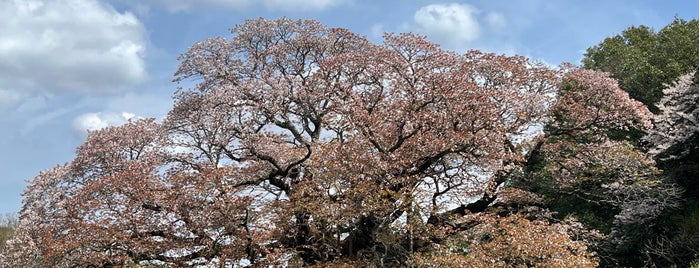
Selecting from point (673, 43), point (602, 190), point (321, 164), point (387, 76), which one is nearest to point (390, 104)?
point (387, 76)

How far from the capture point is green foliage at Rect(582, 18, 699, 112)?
79.6ft

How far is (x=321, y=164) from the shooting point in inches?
582

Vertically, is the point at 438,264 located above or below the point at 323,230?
below

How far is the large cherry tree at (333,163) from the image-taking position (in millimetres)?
13922

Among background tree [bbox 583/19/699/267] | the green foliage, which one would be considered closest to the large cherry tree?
background tree [bbox 583/19/699/267]

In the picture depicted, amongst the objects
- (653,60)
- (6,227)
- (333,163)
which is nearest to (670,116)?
(653,60)

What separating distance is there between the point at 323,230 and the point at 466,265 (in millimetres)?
4253

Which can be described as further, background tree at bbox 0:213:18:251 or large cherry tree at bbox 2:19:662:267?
background tree at bbox 0:213:18:251

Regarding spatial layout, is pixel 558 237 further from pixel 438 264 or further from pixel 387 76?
pixel 387 76

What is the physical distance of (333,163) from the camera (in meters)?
14.0

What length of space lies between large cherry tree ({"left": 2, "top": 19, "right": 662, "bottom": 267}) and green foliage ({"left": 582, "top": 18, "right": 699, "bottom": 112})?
22.7ft

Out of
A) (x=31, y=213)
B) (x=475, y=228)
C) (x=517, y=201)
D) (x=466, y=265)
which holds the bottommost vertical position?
(x=466, y=265)

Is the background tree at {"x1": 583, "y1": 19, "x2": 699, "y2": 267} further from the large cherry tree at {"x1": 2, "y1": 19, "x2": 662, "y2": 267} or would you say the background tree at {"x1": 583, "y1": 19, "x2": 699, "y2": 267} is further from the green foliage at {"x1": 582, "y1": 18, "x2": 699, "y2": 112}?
the large cherry tree at {"x1": 2, "y1": 19, "x2": 662, "y2": 267}

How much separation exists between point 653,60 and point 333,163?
1839 cm
